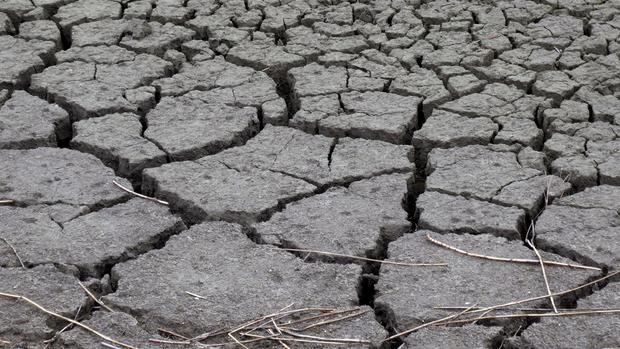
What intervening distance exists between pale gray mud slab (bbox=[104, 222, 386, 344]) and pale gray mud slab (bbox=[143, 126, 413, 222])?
0.58 ft

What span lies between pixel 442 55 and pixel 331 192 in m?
1.22

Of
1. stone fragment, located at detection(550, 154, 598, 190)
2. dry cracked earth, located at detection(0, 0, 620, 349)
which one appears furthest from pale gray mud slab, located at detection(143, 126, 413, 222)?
stone fragment, located at detection(550, 154, 598, 190)

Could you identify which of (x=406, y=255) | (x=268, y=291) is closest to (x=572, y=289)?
(x=406, y=255)

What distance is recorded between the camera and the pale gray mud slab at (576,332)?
2.66m

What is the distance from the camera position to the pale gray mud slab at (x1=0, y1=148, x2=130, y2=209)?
3305mm

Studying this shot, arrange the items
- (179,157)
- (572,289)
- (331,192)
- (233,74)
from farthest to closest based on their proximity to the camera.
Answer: (233,74) < (179,157) < (331,192) < (572,289)

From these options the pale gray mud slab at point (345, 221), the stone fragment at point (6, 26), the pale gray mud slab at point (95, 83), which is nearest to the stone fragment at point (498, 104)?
the pale gray mud slab at point (345, 221)

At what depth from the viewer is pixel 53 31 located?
4.58 m

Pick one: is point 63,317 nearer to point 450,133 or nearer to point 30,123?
point 30,123

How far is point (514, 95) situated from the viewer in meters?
4.01

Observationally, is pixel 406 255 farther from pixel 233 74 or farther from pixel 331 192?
pixel 233 74

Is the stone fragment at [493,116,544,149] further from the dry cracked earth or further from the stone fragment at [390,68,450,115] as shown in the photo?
the stone fragment at [390,68,450,115]

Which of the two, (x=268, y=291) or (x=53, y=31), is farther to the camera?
(x=53, y=31)

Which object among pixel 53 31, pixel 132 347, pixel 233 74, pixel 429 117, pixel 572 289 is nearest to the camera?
pixel 132 347
